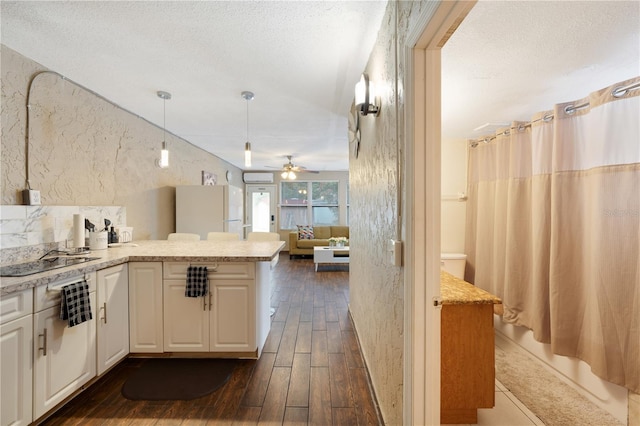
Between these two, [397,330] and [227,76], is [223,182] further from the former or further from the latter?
A: [397,330]

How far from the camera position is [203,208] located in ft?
13.0

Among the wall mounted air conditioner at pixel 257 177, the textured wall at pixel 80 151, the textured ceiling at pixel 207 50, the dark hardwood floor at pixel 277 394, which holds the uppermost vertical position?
the textured ceiling at pixel 207 50

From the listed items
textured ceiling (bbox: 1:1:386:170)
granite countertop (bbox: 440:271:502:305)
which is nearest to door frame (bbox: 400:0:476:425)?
granite countertop (bbox: 440:271:502:305)

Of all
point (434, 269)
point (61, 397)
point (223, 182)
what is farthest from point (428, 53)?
point (223, 182)

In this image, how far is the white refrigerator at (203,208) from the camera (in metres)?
3.95

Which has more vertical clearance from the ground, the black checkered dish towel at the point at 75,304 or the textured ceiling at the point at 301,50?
the textured ceiling at the point at 301,50

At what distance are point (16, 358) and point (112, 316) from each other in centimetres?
63

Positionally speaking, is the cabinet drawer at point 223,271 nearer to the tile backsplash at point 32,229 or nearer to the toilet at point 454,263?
the tile backsplash at point 32,229

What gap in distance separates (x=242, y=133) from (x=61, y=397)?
341cm

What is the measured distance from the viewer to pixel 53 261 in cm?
196

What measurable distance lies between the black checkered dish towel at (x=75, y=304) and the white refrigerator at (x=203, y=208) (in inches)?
86.2

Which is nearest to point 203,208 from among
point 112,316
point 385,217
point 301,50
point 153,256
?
point 153,256

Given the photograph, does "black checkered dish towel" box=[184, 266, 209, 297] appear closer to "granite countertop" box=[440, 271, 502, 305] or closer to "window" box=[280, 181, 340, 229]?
"granite countertop" box=[440, 271, 502, 305]

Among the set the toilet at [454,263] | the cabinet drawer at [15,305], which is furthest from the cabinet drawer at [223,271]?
the toilet at [454,263]
